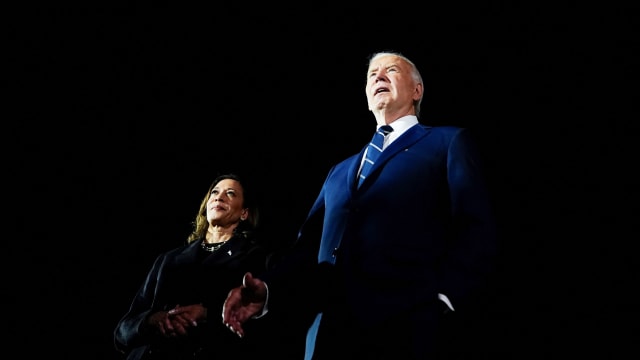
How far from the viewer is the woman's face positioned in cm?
294

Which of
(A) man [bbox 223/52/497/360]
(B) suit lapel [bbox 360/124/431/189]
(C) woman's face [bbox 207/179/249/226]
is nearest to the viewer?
(A) man [bbox 223/52/497/360]

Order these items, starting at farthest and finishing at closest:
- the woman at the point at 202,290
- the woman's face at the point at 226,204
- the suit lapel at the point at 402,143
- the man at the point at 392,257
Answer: the woman's face at the point at 226,204, the woman at the point at 202,290, the suit lapel at the point at 402,143, the man at the point at 392,257

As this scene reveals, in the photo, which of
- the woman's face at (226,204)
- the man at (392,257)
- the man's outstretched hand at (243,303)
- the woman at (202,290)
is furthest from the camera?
the woman's face at (226,204)

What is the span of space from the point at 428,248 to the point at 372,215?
180 millimetres

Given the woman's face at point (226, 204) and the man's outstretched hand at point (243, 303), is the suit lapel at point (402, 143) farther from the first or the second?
the woman's face at point (226, 204)

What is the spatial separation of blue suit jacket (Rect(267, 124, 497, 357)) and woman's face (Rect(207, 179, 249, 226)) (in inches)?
49.5

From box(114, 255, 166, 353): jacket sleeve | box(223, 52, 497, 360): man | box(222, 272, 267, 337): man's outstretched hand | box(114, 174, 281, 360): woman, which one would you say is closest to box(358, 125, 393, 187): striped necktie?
box(223, 52, 497, 360): man

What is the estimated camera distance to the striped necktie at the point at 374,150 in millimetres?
1760

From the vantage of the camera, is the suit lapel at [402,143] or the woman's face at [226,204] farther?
the woman's face at [226,204]

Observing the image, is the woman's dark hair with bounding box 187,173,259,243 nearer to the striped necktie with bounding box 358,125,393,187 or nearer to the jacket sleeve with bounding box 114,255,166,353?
the jacket sleeve with bounding box 114,255,166,353

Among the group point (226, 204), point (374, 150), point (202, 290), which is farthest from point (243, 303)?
point (226, 204)

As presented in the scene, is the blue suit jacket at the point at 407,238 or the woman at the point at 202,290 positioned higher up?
the blue suit jacket at the point at 407,238

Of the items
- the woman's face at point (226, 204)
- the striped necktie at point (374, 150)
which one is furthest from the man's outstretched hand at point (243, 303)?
the woman's face at point (226, 204)

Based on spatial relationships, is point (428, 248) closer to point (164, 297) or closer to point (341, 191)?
point (341, 191)
